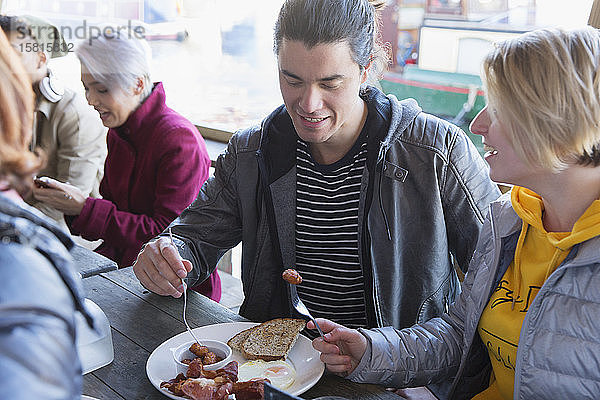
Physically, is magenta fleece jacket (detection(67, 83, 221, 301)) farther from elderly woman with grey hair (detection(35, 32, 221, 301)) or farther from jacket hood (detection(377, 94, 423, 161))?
jacket hood (detection(377, 94, 423, 161))

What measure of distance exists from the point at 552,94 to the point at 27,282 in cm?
100

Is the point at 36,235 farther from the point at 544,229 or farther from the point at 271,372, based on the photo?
the point at 544,229

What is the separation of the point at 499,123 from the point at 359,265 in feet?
2.00

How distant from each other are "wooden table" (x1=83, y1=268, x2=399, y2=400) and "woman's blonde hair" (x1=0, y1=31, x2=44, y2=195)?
29.0 inches

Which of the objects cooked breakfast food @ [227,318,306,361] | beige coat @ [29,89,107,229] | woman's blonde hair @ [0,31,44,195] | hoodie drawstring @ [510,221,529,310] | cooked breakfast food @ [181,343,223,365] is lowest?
beige coat @ [29,89,107,229]

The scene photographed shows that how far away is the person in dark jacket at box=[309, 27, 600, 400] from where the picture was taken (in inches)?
46.6

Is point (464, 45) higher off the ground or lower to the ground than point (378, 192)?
higher

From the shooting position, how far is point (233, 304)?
11.7 feet

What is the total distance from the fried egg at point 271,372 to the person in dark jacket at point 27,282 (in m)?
0.69

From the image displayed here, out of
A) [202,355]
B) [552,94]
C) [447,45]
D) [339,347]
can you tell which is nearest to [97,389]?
[202,355]

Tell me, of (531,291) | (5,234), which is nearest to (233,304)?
(531,291)

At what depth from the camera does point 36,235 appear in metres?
0.55

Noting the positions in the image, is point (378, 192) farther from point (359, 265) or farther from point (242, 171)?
point (242, 171)

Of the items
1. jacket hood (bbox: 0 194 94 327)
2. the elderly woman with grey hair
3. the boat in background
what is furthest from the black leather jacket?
jacket hood (bbox: 0 194 94 327)
